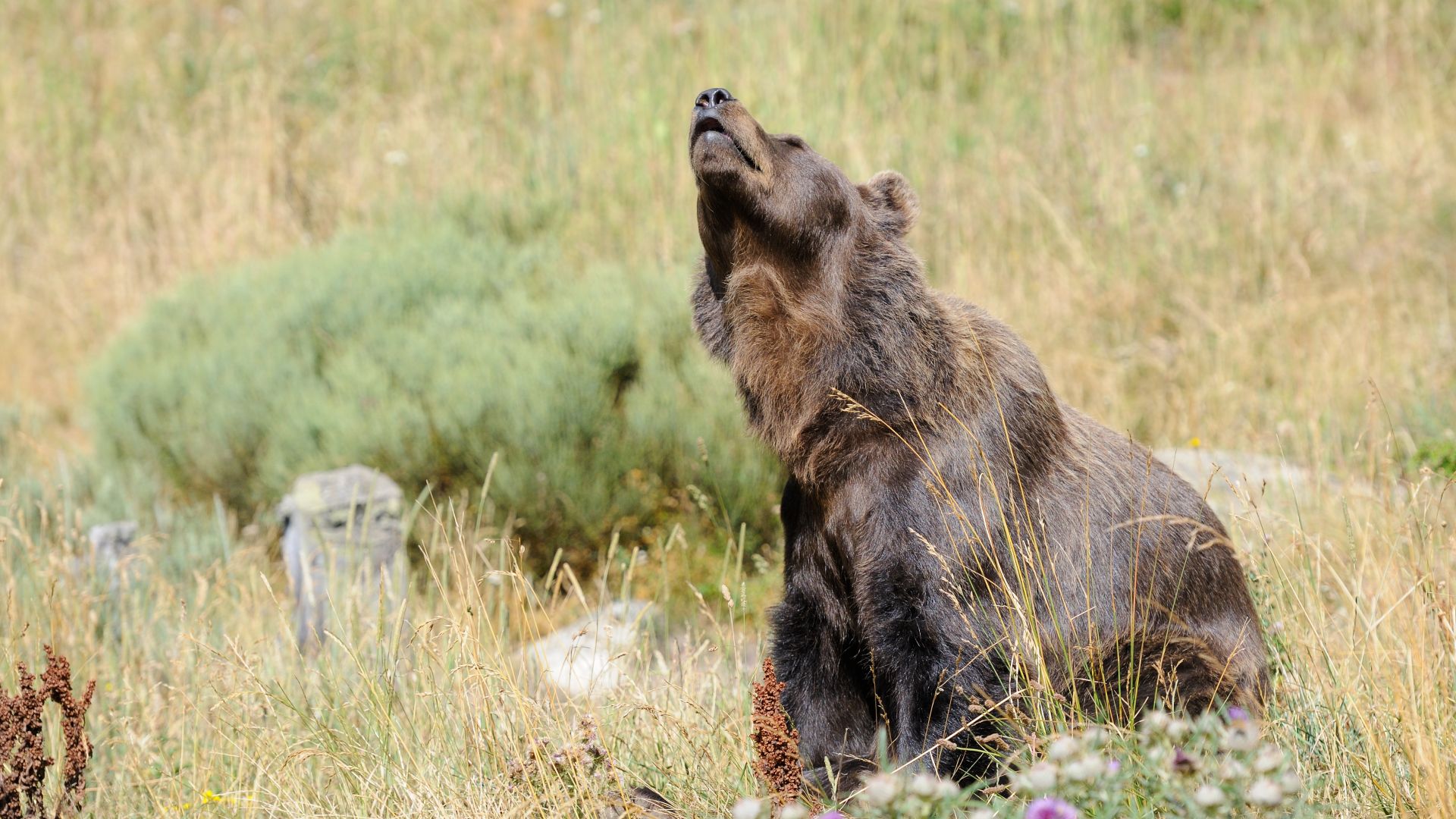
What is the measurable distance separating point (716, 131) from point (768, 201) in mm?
229

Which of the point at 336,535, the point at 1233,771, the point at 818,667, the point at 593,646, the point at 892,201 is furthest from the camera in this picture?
the point at 336,535

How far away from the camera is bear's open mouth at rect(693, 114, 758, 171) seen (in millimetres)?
3467

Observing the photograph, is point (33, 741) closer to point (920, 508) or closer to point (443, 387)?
point (920, 508)

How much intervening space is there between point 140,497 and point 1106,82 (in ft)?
22.0

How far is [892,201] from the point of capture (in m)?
3.86

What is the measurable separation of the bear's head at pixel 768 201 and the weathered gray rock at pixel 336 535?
2.00m

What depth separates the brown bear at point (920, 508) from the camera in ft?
10.2

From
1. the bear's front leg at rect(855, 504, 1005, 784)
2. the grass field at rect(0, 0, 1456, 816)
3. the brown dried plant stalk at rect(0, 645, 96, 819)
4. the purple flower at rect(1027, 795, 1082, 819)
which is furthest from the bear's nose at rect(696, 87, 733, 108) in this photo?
the purple flower at rect(1027, 795, 1082, 819)

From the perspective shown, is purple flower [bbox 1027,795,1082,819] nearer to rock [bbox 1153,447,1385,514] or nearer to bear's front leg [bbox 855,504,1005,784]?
bear's front leg [bbox 855,504,1005,784]

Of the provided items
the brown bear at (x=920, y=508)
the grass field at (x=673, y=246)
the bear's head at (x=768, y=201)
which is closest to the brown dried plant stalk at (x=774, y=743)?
the grass field at (x=673, y=246)

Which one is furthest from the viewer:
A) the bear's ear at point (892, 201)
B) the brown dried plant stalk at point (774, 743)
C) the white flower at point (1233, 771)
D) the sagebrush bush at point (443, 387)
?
the sagebrush bush at point (443, 387)

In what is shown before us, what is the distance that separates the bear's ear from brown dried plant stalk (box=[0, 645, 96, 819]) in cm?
234

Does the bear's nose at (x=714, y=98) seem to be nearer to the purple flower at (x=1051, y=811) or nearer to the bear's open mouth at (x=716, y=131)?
the bear's open mouth at (x=716, y=131)

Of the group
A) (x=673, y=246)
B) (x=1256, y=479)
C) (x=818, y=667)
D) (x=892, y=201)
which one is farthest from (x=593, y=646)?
(x=673, y=246)
